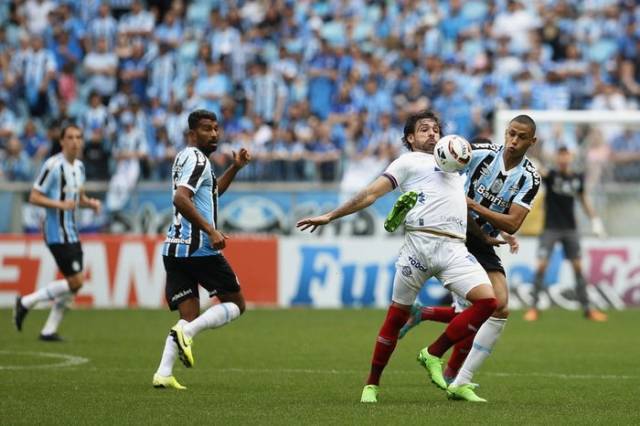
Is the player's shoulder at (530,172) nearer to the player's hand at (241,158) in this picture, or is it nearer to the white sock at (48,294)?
the player's hand at (241,158)

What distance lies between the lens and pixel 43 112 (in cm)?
2720

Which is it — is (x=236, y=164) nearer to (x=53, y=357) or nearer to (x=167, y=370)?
(x=167, y=370)

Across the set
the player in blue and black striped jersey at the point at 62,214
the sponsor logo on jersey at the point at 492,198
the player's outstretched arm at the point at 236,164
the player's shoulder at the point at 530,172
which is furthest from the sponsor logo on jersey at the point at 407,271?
the player in blue and black striped jersey at the point at 62,214

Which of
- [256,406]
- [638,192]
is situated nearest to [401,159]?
[256,406]

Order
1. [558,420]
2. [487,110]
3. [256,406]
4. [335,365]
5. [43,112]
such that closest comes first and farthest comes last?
[558,420] → [256,406] → [335,365] → [487,110] → [43,112]

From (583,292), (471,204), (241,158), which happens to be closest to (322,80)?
(583,292)

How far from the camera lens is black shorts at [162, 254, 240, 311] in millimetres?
11156

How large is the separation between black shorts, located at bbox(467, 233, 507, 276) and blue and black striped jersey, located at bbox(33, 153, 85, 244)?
6.48 m

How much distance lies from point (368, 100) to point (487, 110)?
2.37 metres

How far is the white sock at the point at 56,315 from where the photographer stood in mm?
15930

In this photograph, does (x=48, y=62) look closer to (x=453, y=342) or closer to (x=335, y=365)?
(x=335, y=365)

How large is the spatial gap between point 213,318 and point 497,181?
2703 millimetres

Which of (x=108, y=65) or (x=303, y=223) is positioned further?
(x=108, y=65)

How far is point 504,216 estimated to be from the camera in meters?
10.4
